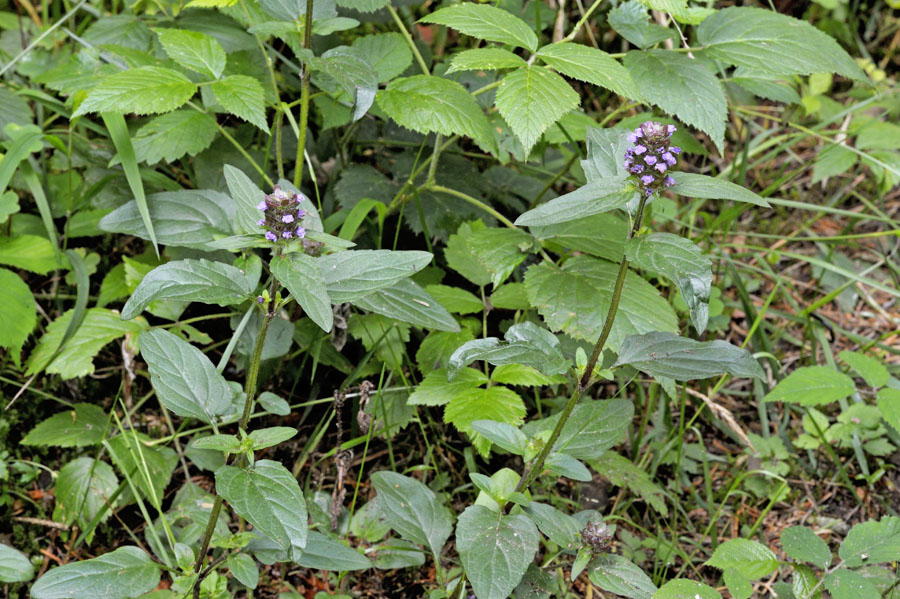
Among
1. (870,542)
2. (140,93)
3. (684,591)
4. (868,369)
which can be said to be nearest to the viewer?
(684,591)

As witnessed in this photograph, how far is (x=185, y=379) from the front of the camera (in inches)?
61.4

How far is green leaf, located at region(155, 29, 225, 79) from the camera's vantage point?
78.4 inches

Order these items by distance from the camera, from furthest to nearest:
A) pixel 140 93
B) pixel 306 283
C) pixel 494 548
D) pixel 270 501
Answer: pixel 140 93, pixel 494 548, pixel 270 501, pixel 306 283

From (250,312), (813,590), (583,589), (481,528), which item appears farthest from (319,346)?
(813,590)

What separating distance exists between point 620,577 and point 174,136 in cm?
165

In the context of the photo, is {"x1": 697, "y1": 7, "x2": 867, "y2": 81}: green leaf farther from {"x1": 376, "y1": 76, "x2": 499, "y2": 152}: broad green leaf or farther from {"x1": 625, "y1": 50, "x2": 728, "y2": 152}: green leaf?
{"x1": 376, "y1": 76, "x2": 499, "y2": 152}: broad green leaf

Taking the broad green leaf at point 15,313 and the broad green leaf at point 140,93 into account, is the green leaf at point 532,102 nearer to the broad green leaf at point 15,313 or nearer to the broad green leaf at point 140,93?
the broad green leaf at point 140,93

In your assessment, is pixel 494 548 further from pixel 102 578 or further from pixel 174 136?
pixel 174 136

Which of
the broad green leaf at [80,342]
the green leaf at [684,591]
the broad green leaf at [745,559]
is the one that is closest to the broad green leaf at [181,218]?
the broad green leaf at [80,342]

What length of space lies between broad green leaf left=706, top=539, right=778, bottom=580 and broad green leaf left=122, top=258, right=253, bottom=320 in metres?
1.24

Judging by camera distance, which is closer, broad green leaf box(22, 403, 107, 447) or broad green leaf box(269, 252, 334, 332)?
broad green leaf box(269, 252, 334, 332)

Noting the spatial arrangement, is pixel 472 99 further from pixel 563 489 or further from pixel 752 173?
pixel 752 173

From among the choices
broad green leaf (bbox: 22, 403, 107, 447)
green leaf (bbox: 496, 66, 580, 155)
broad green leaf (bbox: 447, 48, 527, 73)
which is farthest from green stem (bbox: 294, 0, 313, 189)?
broad green leaf (bbox: 22, 403, 107, 447)

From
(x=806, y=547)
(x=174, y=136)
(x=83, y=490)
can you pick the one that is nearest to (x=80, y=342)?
(x=83, y=490)
